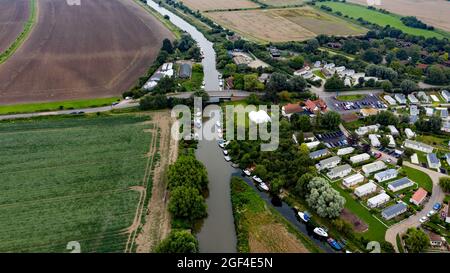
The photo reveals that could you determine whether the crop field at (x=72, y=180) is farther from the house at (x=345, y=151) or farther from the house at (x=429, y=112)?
the house at (x=429, y=112)

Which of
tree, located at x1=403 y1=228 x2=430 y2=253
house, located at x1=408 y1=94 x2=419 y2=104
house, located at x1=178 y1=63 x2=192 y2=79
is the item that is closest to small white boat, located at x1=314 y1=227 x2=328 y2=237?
tree, located at x1=403 y1=228 x2=430 y2=253

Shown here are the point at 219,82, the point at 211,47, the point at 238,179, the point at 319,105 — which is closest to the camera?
the point at 238,179

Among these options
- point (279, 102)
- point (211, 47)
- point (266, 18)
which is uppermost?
point (266, 18)

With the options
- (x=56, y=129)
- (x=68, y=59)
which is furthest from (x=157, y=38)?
(x=56, y=129)

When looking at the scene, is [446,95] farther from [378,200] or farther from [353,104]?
[378,200]

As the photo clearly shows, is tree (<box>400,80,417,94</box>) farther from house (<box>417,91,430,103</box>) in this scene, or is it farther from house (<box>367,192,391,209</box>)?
house (<box>367,192,391,209</box>)

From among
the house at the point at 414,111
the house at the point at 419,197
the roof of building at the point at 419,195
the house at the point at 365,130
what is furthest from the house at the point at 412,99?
the house at the point at 419,197

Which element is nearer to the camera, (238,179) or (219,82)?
(238,179)
